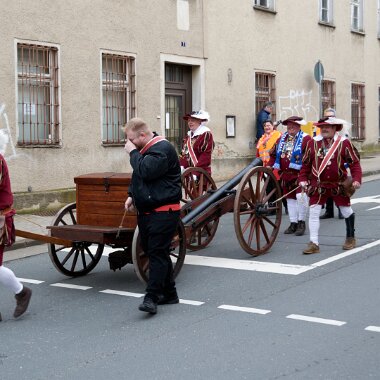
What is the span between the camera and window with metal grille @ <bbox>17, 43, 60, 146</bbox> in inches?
518

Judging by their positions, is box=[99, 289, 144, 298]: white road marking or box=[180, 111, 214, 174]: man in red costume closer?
box=[99, 289, 144, 298]: white road marking

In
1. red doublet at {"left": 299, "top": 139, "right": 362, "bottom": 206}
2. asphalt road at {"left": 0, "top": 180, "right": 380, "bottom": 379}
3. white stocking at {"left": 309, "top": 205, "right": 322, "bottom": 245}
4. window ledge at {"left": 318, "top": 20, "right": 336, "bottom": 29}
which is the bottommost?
asphalt road at {"left": 0, "top": 180, "right": 380, "bottom": 379}

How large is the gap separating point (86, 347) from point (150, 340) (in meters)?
0.48

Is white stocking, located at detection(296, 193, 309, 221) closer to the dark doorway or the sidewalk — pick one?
the sidewalk

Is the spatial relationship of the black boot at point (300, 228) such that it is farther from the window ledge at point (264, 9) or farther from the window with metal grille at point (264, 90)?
the window ledge at point (264, 9)

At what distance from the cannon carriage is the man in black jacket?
44 cm

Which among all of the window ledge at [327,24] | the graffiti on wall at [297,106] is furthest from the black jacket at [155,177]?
the window ledge at [327,24]

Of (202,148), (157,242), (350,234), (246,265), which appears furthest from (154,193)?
(202,148)

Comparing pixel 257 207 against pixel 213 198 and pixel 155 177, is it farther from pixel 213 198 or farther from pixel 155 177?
pixel 155 177

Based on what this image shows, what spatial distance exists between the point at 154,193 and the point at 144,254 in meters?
0.89

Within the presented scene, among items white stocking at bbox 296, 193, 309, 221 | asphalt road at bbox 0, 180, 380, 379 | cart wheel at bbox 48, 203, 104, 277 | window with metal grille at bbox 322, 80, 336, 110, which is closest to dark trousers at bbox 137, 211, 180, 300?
asphalt road at bbox 0, 180, 380, 379

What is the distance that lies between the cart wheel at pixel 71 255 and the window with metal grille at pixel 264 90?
38.7 feet

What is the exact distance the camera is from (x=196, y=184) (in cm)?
958

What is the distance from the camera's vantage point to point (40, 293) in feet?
24.1
